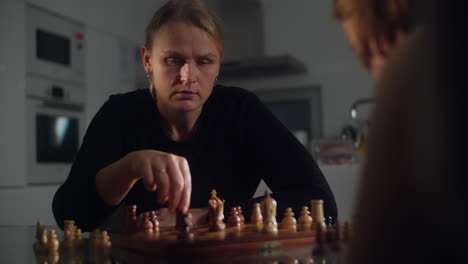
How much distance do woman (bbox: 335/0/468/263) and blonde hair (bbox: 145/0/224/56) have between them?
2.81 feet

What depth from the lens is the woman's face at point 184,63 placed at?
1146 millimetres

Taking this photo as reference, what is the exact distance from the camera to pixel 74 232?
0.77 m

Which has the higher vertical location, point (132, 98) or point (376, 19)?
point (132, 98)

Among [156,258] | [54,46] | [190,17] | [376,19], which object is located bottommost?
[156,258]

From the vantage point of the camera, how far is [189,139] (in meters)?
1.39

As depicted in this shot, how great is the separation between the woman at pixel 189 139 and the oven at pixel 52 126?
177 cm

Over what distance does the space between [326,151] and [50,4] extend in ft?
6.62

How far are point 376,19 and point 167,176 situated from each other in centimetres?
46

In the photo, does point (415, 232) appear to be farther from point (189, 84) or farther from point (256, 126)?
point (256, 126)

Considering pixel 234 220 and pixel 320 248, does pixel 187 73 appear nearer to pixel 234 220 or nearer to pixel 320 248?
pixel 234 220

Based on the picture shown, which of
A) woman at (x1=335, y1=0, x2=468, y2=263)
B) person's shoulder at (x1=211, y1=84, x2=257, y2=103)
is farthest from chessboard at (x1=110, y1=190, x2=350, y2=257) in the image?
person's shoulder at (x1=211, y1=84, x2=257, y2=103)

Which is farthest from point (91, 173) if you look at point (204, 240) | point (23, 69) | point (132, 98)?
point (23, 69)

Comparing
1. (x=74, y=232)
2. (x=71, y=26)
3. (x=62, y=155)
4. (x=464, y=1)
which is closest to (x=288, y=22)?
(x=71, y=26)

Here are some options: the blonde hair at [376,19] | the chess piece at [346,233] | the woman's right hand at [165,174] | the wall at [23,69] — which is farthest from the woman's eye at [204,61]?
the wall at [23,69]
